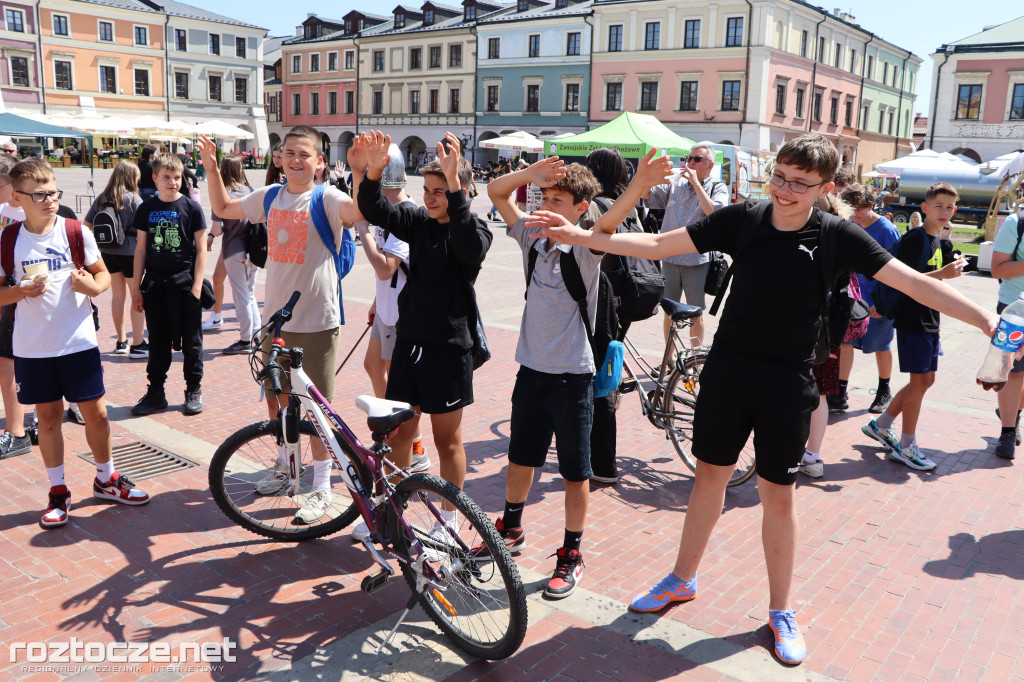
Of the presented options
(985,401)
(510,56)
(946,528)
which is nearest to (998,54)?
(510,56)

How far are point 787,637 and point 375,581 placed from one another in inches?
66.9

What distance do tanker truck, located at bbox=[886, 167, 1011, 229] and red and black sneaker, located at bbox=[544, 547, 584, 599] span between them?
28.9 meters

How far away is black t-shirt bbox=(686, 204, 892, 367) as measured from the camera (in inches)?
120

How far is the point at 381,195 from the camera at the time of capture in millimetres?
3713

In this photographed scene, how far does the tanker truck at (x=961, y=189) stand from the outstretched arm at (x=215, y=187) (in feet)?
94.6

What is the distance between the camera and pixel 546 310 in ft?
11.7

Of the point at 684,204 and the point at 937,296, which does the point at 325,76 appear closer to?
the point at 684,204

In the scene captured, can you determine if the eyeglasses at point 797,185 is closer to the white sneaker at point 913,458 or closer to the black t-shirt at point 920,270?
the black t-shirt at point 920,270

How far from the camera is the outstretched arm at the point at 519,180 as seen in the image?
328 centimetres

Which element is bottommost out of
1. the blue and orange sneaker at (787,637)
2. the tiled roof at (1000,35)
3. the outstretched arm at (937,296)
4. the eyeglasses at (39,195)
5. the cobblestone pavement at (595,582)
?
the cobblestone pavement at (595,582)

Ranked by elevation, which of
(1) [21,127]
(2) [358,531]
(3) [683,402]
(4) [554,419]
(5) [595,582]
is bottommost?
(5) [595,582]

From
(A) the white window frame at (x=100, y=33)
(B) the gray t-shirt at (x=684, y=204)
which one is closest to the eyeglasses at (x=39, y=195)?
(B) the gray t-shirt at (x=684, y=204)

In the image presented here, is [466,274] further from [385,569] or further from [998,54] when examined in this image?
[998,54]

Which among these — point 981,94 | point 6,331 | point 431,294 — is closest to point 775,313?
point 431,294
